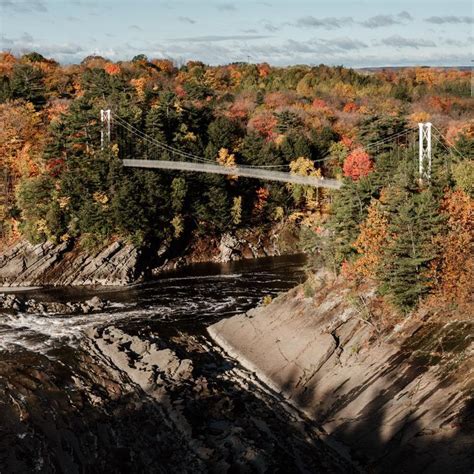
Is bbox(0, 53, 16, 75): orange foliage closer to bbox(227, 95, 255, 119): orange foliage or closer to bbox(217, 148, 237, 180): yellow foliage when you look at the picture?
bbox(227, 95, 255, 119): orange foliage

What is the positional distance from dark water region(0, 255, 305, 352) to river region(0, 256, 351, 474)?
148 mm

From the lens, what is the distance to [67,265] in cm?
4050

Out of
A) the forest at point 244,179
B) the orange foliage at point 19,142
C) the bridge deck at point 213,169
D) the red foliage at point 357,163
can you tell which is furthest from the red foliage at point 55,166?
the red foliage at point 357,163

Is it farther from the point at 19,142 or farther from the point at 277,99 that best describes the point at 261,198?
the point at 277,99

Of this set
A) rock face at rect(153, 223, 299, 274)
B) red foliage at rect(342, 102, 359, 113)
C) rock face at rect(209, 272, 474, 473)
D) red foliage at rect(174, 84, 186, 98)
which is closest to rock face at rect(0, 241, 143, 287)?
rock face at rect(153, 223, 299, 274)

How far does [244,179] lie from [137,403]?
1276 inches

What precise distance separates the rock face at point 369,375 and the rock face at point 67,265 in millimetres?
14242

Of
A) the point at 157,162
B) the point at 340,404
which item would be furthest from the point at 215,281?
the point at 340,404

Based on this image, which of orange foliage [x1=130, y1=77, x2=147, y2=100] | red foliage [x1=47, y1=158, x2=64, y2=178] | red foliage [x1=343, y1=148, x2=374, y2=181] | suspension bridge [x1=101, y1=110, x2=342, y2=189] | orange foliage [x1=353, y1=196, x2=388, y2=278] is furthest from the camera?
orange foliage [x1=130, y1=77, x2=147, y2=100]

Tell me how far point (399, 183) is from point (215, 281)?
15.8 m

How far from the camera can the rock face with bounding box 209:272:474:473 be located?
16.4 m

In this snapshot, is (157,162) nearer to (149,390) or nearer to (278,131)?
(278,131)

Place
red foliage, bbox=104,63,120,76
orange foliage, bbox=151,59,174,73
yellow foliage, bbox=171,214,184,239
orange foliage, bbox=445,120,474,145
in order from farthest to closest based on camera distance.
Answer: orange foliage, bbox=151,59,174,73, red foliage, bbox=104,63,120,76, orange foliage, bbox=445,120,474,145, yellow foliage, bbox=171,214,184,239

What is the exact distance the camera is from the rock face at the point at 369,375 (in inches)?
644
